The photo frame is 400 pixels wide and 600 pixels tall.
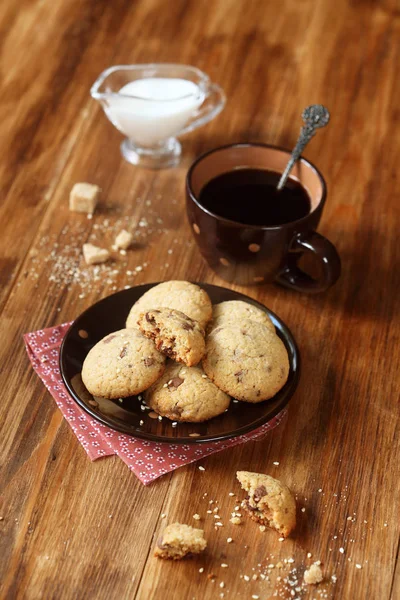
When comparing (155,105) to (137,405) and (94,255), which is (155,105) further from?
(137,405)

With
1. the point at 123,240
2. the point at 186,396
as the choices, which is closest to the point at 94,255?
the point at 123,240

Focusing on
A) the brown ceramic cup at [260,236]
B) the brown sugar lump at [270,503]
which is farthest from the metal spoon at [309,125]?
the brown sugar lump at [270,503]

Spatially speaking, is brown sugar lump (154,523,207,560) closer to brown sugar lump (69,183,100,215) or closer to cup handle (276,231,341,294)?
cup handle (276,231,341,294)

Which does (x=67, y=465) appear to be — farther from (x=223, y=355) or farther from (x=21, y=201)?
(x=21, y=201)

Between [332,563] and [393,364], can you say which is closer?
[332,563]

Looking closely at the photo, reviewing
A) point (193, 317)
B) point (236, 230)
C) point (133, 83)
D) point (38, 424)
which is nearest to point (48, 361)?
point (38, 424)

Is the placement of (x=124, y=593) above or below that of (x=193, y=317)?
below
